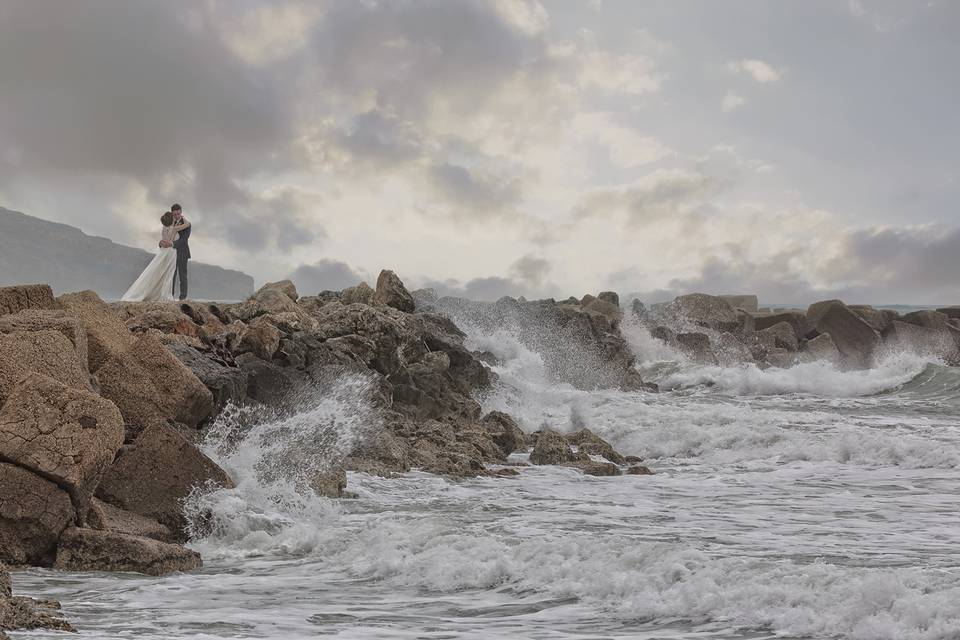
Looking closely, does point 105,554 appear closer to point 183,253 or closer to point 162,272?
point 162,272

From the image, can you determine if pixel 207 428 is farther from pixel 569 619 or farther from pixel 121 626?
pixel 569 619

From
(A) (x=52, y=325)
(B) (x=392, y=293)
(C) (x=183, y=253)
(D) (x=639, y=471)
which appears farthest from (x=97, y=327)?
(C) (x=183, y=253)

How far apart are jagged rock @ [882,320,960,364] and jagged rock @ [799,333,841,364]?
2.56 meters

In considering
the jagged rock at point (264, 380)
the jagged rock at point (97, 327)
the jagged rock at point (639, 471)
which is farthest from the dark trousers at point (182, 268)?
the jagged rock at point (639, 471)

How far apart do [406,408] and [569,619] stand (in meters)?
8.25

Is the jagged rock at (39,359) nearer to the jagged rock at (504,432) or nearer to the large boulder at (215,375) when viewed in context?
the large boulder at (215,375)

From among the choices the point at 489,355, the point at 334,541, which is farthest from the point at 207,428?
the point at 489,355

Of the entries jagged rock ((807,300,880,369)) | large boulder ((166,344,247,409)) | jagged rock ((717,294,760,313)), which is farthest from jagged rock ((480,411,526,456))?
jagged rock ((717,294,760,313))

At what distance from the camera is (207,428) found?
9.95 metres

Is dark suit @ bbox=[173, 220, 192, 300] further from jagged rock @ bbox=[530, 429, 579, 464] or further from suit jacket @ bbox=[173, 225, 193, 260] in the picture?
jagged rock @ bbox=[530, 429, 579, 464]

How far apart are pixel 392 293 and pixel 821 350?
18544 mm

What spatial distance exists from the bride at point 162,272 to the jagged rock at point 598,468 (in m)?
10.0

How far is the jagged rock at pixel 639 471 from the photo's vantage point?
1185 cm

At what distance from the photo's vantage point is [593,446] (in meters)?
13.3
